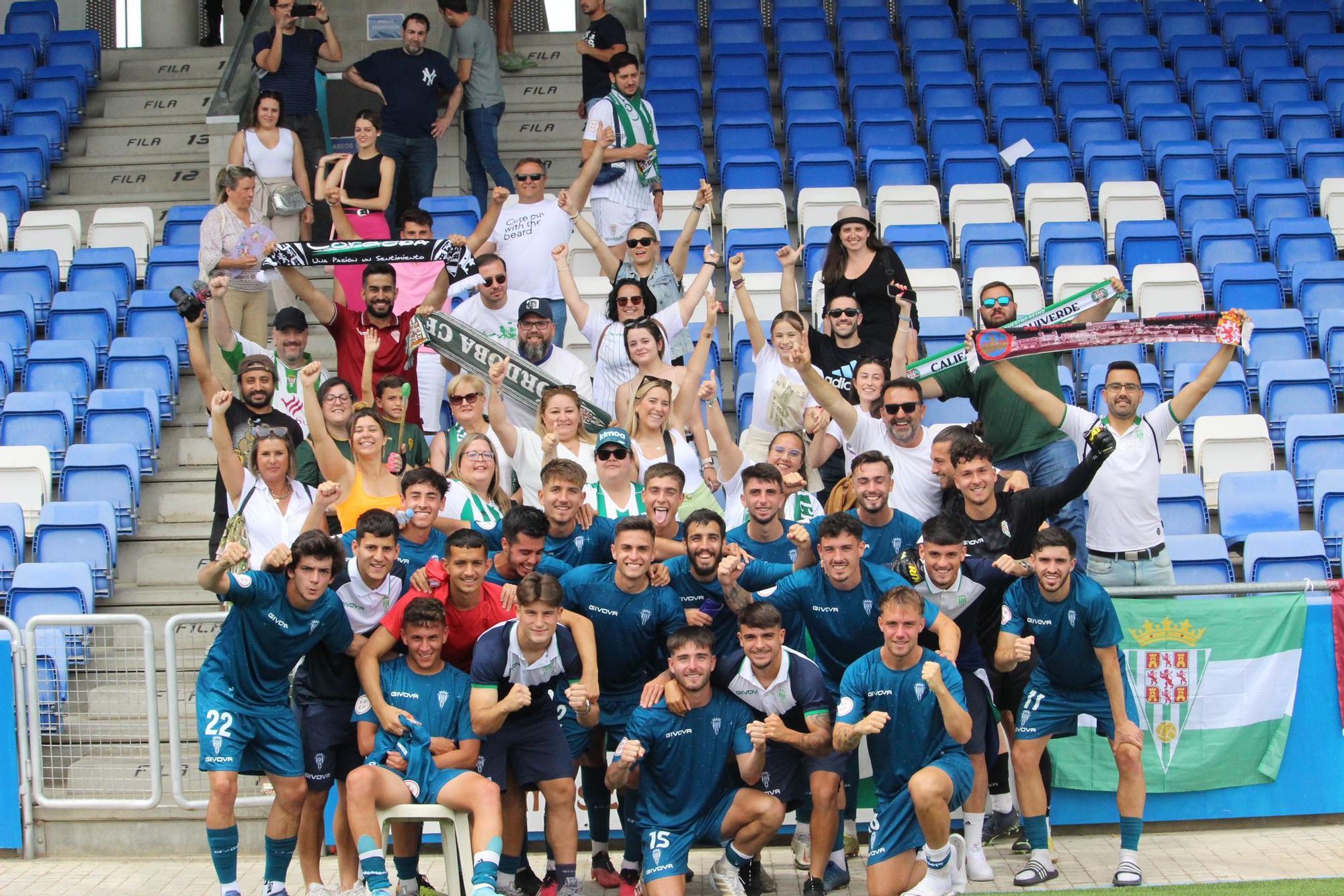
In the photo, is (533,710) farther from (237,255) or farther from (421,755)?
(237,255)

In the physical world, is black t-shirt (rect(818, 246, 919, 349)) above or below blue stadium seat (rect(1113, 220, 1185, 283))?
below

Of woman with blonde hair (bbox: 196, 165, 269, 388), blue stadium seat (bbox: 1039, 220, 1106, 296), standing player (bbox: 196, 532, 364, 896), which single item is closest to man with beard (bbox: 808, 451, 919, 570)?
standing player (bbox: 196, 532, 364, 896)

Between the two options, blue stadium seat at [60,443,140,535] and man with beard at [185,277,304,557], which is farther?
blue stadium seat at [60,443,140,535]

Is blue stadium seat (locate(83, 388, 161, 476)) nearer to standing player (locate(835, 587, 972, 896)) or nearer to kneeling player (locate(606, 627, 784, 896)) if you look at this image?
kneeling player (locate(606, 627, 784, 896))

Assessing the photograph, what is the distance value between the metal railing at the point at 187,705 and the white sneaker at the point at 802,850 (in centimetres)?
284

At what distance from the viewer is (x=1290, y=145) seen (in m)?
13.9

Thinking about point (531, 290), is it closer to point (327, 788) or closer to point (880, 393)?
point (880, 393)

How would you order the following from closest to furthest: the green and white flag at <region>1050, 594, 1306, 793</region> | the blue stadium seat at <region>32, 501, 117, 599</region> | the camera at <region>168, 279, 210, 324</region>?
the green and white flag at <region>1050, 594, 1306, 793</region>
the camera at <region>168, 279, 210, 324</region>
the blue stadium seat at <region>32, 501, 117, 599</region>

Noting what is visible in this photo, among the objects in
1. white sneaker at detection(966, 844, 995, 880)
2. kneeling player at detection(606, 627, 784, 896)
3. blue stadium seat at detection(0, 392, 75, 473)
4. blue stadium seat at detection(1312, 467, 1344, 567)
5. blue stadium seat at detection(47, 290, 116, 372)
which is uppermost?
blue stadium seat at detection(47, 290, 116, 372)

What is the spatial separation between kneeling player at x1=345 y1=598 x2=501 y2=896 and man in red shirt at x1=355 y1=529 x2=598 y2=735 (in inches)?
3.0

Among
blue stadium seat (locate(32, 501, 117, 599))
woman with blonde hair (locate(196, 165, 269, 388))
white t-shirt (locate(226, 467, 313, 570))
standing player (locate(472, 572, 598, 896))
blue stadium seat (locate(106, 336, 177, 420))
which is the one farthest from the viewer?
blue stadium seat (locate(106, 336, 177, 420))

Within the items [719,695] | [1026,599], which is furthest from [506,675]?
[1026,599]

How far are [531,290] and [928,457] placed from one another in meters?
3.55

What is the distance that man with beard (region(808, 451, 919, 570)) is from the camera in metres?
7.74
